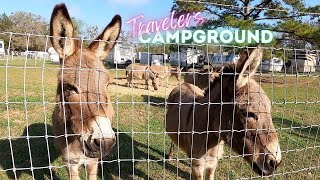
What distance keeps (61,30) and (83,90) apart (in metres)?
0.69

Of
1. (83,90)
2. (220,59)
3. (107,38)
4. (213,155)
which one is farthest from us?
(220,59)

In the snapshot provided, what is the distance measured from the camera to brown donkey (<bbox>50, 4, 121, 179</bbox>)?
2.51 meters

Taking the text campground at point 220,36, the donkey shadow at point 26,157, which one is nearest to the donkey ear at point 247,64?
the donkey shadow at point 26,157

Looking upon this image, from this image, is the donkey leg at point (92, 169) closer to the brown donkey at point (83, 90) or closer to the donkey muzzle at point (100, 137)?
the brown donkey at point (83, 90)

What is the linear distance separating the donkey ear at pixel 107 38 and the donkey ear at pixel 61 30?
0.28 metres

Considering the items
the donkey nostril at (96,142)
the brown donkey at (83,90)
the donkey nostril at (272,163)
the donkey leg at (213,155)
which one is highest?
the brown donkey at (83,90)

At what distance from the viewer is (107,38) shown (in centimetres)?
328

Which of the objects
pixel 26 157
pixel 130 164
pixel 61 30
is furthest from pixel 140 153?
pixel 61 30

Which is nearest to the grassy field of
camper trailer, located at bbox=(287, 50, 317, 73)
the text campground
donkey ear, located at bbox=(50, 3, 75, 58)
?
camper trailer, located at bbox=(287, 50, 317, 73)

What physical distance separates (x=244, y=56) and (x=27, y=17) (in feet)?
196

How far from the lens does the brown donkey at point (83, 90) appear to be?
251cm

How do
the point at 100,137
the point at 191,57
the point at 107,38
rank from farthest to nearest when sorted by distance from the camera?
1. the point at 191,57
2. the point at 107,38
3. the point at 100,137

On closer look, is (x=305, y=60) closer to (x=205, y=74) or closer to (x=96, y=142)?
(x=205, y=74)

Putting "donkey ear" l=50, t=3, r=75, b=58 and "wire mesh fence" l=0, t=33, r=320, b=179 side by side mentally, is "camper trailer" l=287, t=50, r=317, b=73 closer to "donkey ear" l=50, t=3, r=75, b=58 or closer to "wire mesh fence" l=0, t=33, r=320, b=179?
"wire mesh fence" l=0, t=33, r=320, b=179
